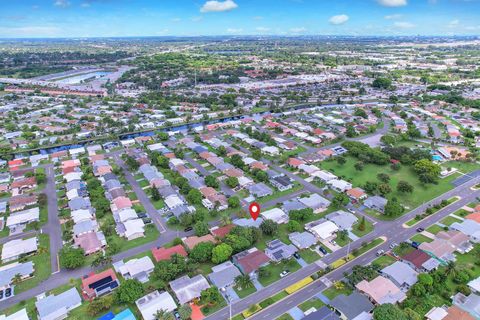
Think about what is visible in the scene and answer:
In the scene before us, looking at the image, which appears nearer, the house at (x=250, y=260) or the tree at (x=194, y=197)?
the house at (x=250, y=260)

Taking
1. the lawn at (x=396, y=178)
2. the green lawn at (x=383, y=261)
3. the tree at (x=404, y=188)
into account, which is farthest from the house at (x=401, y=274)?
the tree at (x=404, y=188)

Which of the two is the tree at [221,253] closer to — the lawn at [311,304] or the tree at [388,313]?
the lawn at [311,304]

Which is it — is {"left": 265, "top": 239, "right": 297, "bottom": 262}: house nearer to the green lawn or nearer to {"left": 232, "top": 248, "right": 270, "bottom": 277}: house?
{"left": 232, "top": 248, "right": 270, "bottom": 277}: house

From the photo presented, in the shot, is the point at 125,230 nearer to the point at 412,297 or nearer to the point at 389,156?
the point at 412,297

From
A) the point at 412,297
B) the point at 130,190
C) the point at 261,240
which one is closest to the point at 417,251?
the point at 412,297

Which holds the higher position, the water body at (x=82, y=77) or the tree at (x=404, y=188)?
the water body at (x=82, y=77)

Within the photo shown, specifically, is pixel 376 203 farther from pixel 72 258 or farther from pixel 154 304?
pixel 72 258

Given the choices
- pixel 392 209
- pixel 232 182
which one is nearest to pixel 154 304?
pixel 232 182
